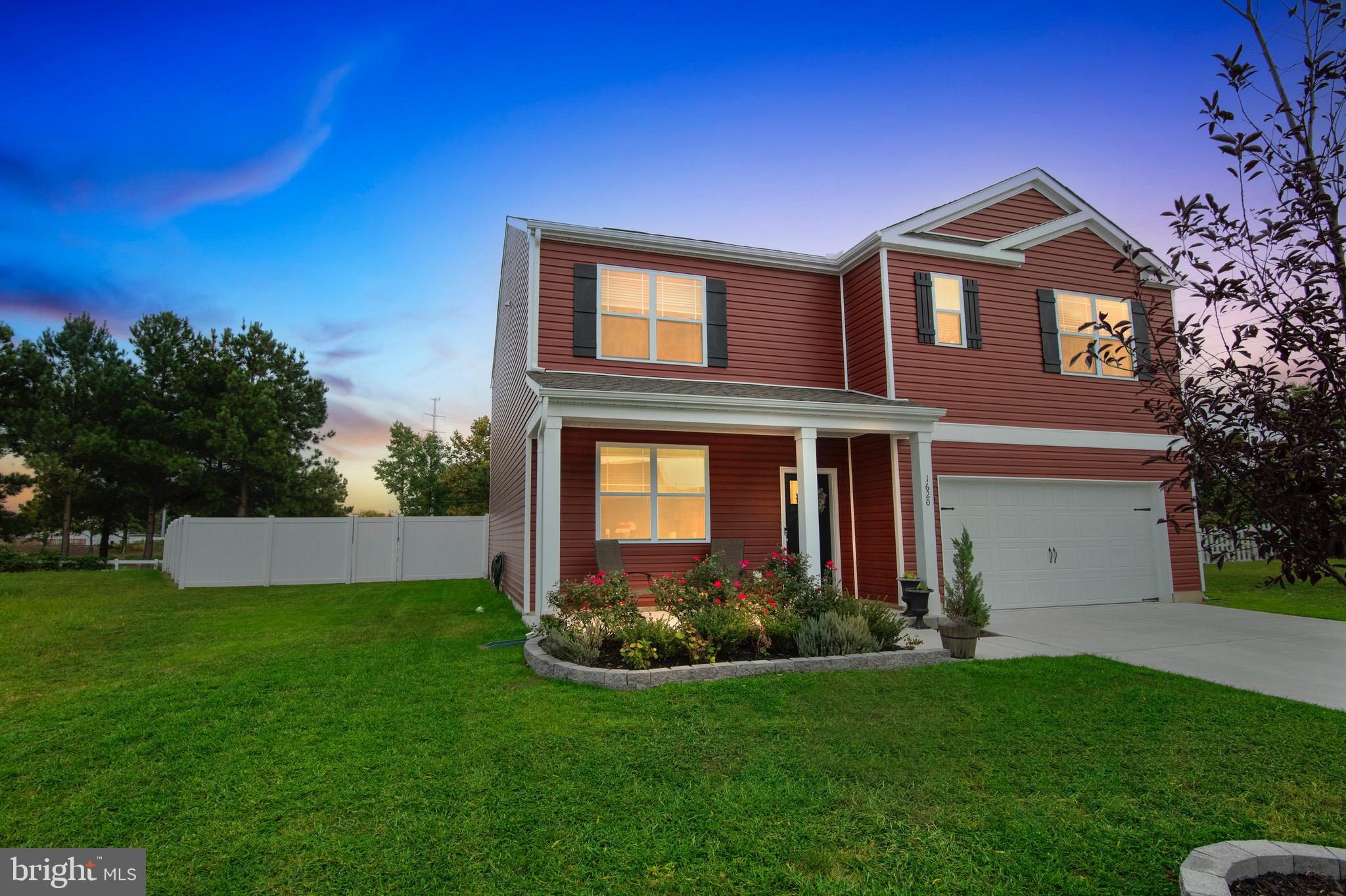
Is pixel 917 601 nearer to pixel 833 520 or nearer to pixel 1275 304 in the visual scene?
pixel 833 520

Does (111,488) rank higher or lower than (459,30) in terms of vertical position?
lower

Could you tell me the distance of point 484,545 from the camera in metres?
16.9

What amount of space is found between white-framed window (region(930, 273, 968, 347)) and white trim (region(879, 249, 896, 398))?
884 mm

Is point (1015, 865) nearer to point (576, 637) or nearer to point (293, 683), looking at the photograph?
point (576, 637)

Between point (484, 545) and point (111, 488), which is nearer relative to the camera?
point (484, 545)

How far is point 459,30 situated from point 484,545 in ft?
38.7

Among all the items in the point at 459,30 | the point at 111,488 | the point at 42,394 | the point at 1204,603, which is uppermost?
the point at 459,30

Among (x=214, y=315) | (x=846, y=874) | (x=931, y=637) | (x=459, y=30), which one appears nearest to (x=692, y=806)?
(x=846, y=874)

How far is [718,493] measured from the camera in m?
9.94

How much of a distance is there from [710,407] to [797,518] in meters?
3.18

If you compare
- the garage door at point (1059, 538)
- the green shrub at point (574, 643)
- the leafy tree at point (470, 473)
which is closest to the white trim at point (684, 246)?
the garage door at point (1059, 538)

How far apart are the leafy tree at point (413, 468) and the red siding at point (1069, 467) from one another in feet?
94.4

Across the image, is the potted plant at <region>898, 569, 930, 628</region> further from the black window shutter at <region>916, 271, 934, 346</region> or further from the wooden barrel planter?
the black window shutter at <region>916, 271, 934, 346</region>

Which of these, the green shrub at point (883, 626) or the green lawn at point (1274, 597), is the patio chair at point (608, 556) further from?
the green lawn at point (1274, 597)
